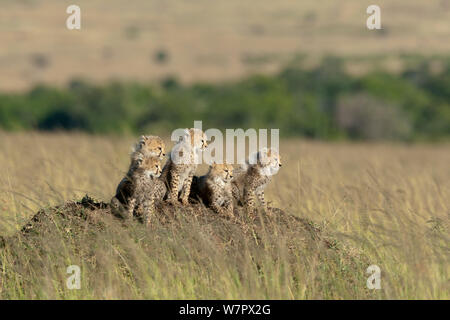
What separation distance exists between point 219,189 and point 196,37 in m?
87.2

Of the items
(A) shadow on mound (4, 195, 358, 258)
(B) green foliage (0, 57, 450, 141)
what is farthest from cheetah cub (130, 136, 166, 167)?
(B) green foliage (0, 57, 450, 141)

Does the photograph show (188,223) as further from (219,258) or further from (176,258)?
(219,258)

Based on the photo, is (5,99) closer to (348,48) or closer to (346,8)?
(348,48)

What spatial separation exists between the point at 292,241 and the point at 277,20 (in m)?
94.1

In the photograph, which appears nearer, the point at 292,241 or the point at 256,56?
the point at 292,241

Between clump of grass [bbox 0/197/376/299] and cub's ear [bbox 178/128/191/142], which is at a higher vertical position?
cub's ear [bbox 178/128/191/142]

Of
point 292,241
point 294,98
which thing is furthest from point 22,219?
point 294,98

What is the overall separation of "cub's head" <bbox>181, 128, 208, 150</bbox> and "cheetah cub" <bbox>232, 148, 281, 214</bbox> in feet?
1.91

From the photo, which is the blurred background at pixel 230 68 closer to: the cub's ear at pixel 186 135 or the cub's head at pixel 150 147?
the cub's ear at pixel 186 135

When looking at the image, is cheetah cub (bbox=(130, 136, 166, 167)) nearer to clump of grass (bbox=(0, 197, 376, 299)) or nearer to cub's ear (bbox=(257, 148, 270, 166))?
clump of grass (bbox=(0, 197, 376, 299))

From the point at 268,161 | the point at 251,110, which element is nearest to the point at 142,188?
the point at 268,161

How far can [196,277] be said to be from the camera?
6.38 metres

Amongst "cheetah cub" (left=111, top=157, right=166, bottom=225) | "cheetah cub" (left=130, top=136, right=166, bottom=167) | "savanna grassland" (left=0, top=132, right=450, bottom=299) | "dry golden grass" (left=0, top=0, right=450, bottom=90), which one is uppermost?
"dry golden grass" (left=0, top=0, right=450, bottom=90)

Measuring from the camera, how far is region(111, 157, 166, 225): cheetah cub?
22.6ft
